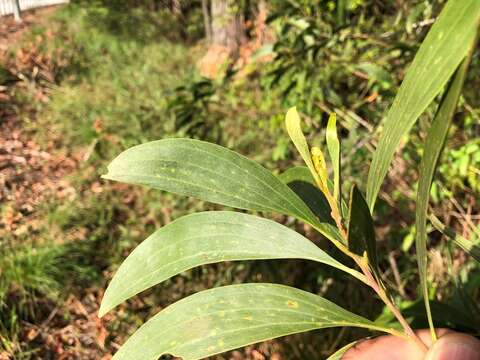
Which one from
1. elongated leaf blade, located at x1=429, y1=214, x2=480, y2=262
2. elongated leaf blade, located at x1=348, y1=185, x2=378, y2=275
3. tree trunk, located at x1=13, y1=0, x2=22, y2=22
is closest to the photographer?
elongated leaf blade, located at x1=348, y1=185, x2=378, y2=275

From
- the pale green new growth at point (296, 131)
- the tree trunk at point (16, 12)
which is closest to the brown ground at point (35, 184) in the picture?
the tree trunk at point (16, 12)

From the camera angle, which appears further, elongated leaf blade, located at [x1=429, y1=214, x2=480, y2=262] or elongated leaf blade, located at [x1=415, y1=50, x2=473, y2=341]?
elongated leaf blade, located at [x1=429, y1=214, x2=480, y2=262]

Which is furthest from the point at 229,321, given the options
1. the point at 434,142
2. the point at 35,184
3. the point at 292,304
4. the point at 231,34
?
the point at 231,34

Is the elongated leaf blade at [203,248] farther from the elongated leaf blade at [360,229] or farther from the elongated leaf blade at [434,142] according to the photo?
the elongated leaf blade at [434,142]

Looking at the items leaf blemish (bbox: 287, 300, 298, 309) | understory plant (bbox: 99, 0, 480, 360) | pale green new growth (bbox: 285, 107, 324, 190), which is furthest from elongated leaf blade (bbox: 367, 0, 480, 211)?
leaf blemish (bbox: 287, 300, 298, 309)

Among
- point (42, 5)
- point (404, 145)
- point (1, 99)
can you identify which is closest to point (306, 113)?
point (404, 145)

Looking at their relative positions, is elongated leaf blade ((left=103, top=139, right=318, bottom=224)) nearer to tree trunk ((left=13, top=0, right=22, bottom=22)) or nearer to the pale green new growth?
the pale green new growth
